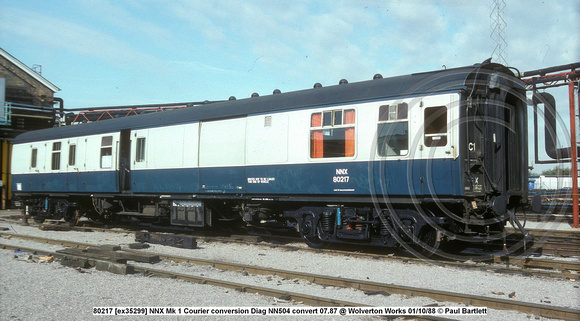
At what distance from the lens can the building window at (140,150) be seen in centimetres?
1419

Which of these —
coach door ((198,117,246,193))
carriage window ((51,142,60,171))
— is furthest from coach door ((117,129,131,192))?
carriage window ((51,142,60,171))

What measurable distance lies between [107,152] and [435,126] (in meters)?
11.1

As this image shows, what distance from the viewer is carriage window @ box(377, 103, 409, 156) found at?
29.6ft

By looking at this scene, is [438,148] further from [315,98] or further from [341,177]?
[315,98]

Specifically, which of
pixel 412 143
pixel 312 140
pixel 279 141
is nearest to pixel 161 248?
pixel 279 141

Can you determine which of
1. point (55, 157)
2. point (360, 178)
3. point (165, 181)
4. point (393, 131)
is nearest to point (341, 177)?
point (360, 178)

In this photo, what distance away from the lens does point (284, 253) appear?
33.7 feet

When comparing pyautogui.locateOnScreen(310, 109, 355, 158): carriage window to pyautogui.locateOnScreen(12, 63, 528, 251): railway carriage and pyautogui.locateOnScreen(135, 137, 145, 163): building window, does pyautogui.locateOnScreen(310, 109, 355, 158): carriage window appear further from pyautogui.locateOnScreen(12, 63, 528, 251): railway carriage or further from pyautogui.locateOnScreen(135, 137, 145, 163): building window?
pyautogui.locateOnScreen(135, 137, 145, 163): building window

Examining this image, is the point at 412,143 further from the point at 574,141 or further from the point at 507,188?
the point at 574,141

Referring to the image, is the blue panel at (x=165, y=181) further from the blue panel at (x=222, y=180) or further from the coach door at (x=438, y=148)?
the coach door at (x=438, y=148)

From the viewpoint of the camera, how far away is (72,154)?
53.5 ft

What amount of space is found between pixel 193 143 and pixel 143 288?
636 centimetres

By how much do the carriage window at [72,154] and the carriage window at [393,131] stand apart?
11.9 meters

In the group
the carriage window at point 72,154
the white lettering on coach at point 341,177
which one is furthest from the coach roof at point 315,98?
the white lettering on coach at point 341,177
